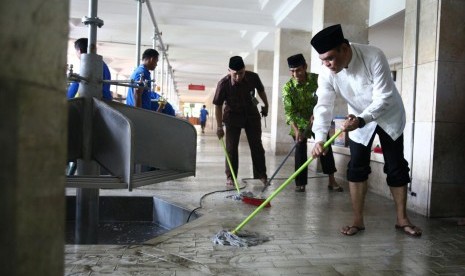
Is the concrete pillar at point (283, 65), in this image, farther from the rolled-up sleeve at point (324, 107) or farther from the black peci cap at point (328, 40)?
the black peci cap at point (328, 40)

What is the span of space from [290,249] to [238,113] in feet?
8.53

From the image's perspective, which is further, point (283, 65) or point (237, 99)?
point (283, 65)

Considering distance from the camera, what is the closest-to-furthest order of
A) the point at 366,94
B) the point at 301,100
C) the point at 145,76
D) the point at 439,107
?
the point at 366,94 → the point at 439,107 → the point at 145,76 → the point at 301,100

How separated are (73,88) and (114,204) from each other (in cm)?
143

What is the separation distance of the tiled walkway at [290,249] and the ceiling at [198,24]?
6.13 meters

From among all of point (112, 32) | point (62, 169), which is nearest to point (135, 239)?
point (62, 169)

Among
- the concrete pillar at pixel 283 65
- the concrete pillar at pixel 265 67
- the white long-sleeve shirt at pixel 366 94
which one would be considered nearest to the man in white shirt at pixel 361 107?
the white long-sleeve shirt at pixel 366 94

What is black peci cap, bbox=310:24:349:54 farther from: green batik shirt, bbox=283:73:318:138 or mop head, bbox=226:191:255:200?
green batik shirt, bbox=283:73:318:138

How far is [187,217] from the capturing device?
3676mm

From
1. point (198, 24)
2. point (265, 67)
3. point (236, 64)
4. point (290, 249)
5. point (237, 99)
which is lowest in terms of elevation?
point (290, 249)

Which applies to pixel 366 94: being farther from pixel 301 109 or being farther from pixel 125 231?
pixel 125 231

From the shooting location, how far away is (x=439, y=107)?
3.51 m

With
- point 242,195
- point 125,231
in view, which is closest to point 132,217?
point 125,231

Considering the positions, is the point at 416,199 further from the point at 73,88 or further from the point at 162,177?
the point at 73,88
